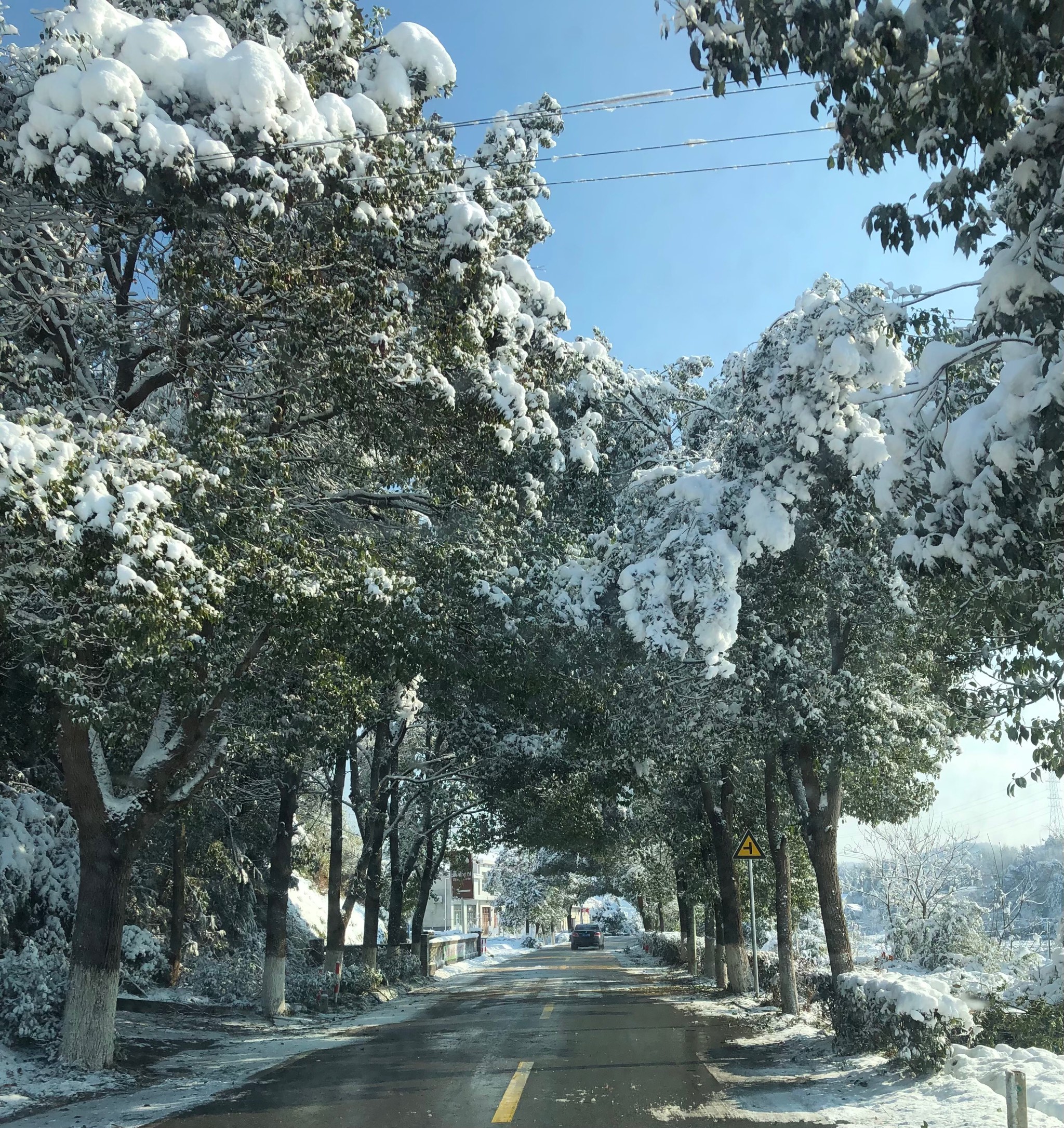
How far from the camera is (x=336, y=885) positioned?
25.7 meters

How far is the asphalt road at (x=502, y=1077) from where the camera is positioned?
30.1ft

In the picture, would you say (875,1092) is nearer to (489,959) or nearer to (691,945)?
(691,945)

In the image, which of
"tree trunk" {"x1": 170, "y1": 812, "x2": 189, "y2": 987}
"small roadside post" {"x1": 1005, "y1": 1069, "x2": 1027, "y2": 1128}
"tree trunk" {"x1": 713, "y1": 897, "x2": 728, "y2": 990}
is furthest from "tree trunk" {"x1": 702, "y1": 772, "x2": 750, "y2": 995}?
"small roadside post" {"x1": 1005, "y1": 1069, "x2": 1027, "y2": 1128}

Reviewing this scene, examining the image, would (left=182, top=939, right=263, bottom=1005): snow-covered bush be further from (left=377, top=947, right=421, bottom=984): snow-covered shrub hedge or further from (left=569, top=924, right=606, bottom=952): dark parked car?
(left=569, top=924, right=606, bottom=952): dark parked car

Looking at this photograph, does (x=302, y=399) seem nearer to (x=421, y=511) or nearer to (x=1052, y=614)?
(x=421, y=511)

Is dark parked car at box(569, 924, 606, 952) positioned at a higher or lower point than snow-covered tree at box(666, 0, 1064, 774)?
lower

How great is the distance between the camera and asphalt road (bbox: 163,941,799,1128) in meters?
9.18

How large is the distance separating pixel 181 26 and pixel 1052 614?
9.18 m

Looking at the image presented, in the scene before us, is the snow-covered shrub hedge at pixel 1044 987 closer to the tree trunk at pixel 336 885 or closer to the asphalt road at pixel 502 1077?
the asphalt road at pixel 502 1077

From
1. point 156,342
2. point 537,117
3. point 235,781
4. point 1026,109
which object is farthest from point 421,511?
point 235,781

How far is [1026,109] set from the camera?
6938mm

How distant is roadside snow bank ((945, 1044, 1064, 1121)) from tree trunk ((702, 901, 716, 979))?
796 inches

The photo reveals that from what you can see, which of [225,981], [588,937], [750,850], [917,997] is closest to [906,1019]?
[917,997]

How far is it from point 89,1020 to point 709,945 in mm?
23766
